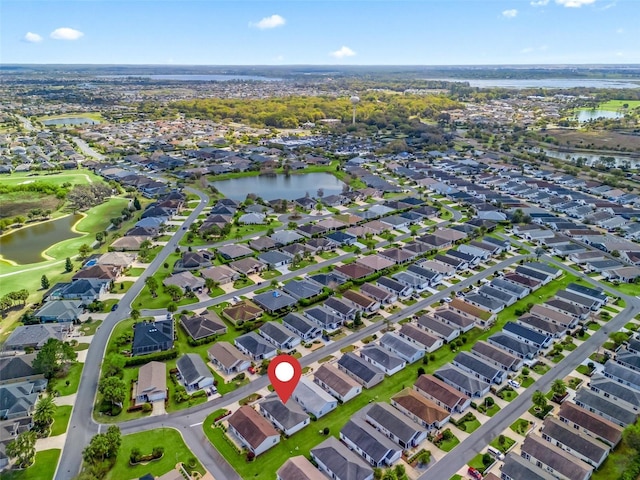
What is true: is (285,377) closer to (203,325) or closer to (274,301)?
(203,325)

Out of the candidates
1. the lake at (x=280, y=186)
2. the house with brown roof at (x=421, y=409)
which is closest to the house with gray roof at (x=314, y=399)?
the house with brown roof at (x=421, y=409)


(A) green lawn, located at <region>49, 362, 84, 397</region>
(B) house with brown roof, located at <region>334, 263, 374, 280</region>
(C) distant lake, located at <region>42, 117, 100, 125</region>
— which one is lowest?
(A) green lawn, located at <region>49, 362, 84, 397</region>

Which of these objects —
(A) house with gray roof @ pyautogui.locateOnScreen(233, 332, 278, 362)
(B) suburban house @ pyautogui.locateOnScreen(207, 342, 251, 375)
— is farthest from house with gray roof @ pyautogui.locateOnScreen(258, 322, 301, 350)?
(B) suburban house @ pyautogui.locateOnScreen(207, 342, 251, 375)

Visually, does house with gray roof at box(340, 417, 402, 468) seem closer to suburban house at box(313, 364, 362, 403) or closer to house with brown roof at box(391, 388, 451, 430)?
house with brown roof at box(391, 388, 451, 430)

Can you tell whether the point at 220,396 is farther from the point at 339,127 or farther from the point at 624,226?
the point at 339,127

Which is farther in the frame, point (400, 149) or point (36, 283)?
point (400, 149)

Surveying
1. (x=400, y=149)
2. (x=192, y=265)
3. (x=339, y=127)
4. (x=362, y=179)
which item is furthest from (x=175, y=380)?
(x=339, y=127)
